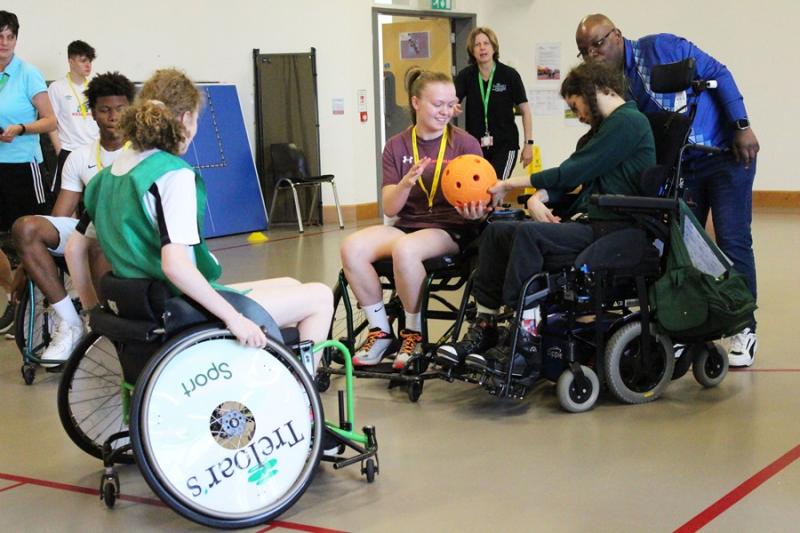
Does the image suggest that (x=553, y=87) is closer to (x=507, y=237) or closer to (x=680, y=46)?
(x=680, y=46)

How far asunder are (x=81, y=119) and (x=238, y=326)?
499 cm

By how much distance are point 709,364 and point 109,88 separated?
2.40 metres

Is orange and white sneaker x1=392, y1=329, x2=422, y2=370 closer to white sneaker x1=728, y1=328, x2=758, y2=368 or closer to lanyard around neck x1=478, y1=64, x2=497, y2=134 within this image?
white sneaker x1=728, y1=328, x2=758, y2=368

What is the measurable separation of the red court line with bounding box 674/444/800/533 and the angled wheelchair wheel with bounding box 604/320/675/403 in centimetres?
59

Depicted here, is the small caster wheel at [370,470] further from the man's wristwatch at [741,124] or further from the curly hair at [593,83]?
the man's wristwatch at [741,124]

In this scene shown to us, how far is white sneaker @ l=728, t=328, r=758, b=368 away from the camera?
3.98m

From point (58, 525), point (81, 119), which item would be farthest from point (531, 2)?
point (58, 525)

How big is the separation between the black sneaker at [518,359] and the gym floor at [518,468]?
0.56ft

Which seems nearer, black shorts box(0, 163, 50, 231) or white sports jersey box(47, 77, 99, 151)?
black shorts box(0, 163, 50, 231)

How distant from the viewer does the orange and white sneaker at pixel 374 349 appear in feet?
12.8

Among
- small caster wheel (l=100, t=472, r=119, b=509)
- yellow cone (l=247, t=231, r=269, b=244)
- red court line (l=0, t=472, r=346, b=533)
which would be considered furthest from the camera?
yellow cone (l=247, t=231, r=269, b=244)

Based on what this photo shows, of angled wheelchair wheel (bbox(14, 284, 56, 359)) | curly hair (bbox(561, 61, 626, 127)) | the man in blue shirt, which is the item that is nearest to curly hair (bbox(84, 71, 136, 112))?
angled wheelchair wheel (bbox(14, 284, 56, 359))

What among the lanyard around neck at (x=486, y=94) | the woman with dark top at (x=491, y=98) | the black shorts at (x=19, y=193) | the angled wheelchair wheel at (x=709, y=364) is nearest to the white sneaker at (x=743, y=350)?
the angled wheelchair wheel at (x=709, y=364)

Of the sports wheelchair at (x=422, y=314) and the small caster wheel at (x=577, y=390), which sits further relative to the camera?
the sports wheelchair at (x=422, y=314)
